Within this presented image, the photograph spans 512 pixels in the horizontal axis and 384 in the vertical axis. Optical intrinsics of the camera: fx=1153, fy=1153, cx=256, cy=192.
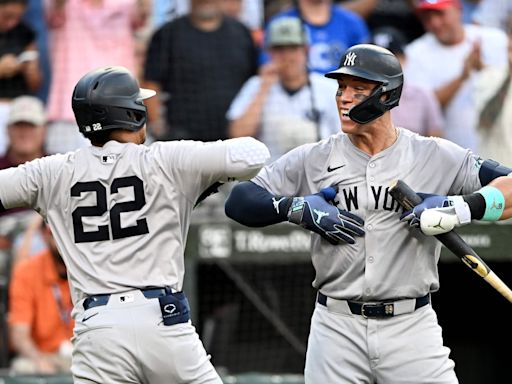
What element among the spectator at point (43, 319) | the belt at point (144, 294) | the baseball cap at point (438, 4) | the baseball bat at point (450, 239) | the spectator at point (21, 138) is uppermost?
the baseball cap at point (438, 4)

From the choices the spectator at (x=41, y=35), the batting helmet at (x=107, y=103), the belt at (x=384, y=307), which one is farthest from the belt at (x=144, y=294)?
the spectator at (x=41, y=35)

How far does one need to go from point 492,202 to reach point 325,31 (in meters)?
4.58

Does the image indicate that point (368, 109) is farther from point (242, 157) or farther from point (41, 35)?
point (41, 35)

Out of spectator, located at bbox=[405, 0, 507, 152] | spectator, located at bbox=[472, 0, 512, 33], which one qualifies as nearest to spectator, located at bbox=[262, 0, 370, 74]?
spectator, located at bbox=[405, 0, 507, 152]

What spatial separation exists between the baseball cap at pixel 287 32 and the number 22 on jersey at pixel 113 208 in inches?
182

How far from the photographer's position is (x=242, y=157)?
13.5 ft

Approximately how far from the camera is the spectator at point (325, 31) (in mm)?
8688

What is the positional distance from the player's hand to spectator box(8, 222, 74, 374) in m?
3.87

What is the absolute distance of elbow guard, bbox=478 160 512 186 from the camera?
14.6ft

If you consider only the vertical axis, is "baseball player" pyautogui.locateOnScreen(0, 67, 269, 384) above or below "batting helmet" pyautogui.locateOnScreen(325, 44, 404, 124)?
below

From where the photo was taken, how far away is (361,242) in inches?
172

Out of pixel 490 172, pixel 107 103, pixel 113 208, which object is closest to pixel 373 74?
pixel 490 172

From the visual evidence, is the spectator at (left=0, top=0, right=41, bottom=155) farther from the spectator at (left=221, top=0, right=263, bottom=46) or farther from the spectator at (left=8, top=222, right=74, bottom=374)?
the spectator at (left=221, top=0, right=263, bottom=46)

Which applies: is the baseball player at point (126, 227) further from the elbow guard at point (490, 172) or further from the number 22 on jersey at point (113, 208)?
the elbow guard at point (490, 172)
